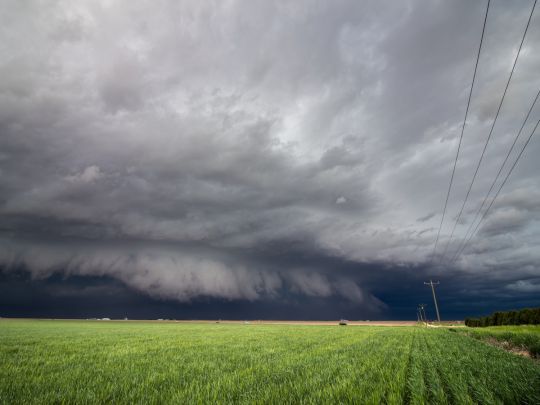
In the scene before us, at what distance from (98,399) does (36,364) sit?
9655 millimetres

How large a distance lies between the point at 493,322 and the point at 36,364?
86753mm

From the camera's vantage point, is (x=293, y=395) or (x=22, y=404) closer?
(x=22, y=404)

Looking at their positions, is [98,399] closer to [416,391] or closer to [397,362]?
[416,391]

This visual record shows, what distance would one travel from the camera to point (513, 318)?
62500 mm

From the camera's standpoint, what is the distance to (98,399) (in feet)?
26.7

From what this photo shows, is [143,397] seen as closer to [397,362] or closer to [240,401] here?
[240,401]

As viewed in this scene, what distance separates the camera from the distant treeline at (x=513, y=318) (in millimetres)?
55084

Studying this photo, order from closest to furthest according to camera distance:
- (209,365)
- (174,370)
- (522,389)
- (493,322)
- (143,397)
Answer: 1. (143,397)
2. (522,389)
3. (174,370)
4. (209,365)
5. (493,322)

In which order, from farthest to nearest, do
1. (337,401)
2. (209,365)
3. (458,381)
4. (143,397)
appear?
(209,365) → (458,381) → (143,397) → (337,401)

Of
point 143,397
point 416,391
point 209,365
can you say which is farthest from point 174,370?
point 416,391

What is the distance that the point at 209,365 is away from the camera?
569 inches

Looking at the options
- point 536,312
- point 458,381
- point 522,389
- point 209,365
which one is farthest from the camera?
point 536,312

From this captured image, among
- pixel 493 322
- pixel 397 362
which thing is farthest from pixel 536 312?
pixel 397 362

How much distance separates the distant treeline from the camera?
55.1 m
